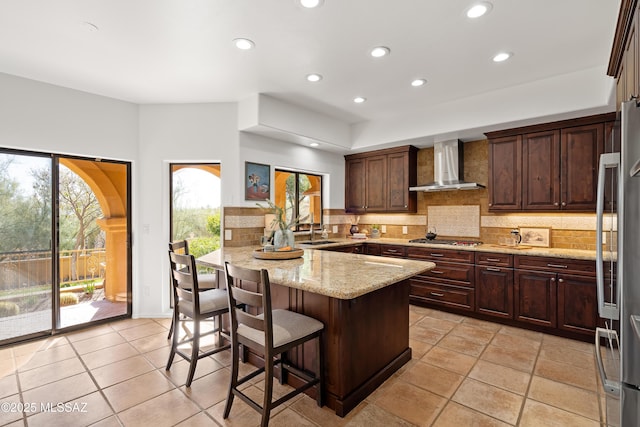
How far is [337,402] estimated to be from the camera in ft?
6.92

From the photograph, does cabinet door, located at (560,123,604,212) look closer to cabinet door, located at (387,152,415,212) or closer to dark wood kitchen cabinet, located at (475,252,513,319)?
dark wood kitchen cabinet, located at (475,252,513,319)

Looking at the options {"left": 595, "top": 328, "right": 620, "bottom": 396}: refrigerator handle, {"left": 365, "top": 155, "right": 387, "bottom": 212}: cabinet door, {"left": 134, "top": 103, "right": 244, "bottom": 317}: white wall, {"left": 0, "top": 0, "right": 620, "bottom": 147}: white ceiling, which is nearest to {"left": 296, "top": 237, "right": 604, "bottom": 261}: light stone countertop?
{"left": 365, "top": 155, "right": 387, "bottom": 212}: cabinet door

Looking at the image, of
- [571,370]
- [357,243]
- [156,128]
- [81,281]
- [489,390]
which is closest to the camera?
[489,390]

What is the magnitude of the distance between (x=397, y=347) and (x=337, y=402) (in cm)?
80

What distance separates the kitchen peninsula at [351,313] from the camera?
2104mm

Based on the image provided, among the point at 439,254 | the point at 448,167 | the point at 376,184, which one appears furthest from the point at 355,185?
the point at 439,254

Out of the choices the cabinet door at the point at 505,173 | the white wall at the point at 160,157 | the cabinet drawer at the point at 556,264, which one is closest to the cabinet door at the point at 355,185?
the cabinet door at the point at 505,173

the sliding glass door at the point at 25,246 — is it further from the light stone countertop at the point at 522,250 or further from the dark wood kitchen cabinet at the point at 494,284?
the dark wood kitchen cabinet at the point at 494,284

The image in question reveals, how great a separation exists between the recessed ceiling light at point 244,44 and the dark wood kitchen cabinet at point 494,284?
11.4 ft

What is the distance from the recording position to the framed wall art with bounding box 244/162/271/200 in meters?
4.18

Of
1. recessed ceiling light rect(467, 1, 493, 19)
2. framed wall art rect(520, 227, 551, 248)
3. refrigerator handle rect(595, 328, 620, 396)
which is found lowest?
refrigerator handle rect(595, 328, 620, 396)

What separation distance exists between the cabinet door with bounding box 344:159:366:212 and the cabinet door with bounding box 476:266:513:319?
2262 mm

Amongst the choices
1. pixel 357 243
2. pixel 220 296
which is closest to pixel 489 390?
pixel 220 296

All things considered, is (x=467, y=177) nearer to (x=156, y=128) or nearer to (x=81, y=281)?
(x=156, y=128)
